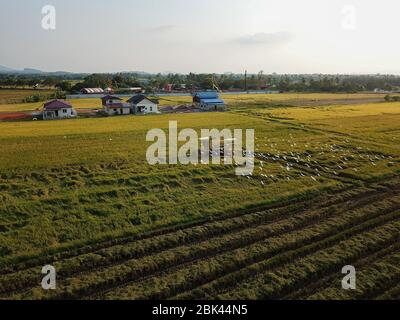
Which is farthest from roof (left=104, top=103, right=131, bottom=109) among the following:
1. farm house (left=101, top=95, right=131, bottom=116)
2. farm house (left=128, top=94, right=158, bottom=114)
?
farm house (left=128, top=94, right=158, bottom=114)

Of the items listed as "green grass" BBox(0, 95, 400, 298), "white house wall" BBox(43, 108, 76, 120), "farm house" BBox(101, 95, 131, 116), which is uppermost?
"farm house" BBox(101, 95, 131, 116)

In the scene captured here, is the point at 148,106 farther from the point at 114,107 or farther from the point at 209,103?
the point at 209,103

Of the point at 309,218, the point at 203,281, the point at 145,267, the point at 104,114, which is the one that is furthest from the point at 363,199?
the point at 104,114

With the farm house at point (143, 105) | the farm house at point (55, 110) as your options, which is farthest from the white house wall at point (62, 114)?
the farm house at point (143, 105)

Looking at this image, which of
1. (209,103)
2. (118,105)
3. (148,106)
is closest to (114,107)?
(118,105)

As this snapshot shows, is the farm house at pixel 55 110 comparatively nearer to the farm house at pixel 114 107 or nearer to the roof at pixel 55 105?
the roof at pixel 55 105

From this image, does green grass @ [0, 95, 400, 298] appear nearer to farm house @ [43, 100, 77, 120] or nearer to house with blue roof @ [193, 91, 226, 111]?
farm house @ [43, 100, 77, 120]
